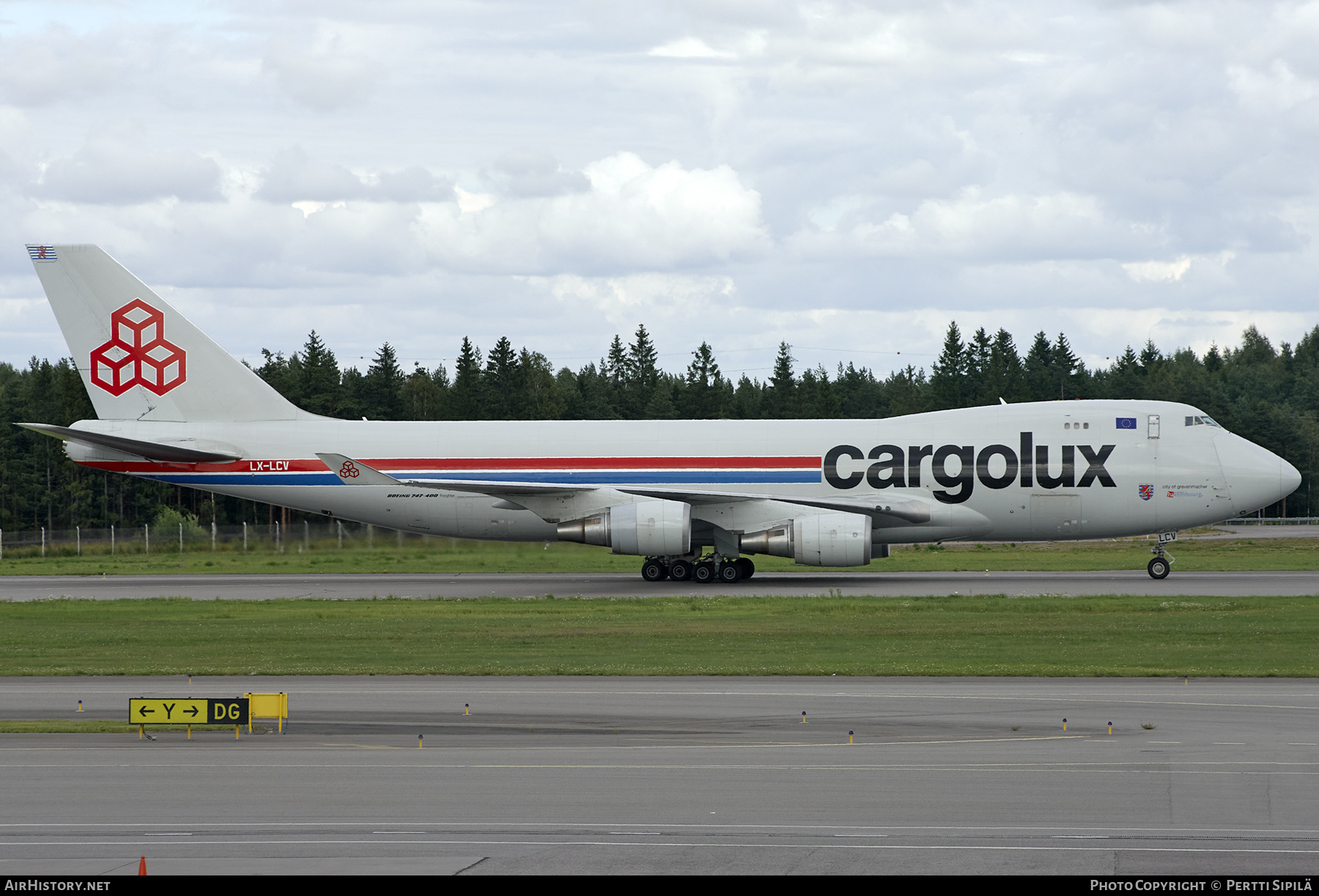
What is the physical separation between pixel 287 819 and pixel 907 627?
17.6 metres

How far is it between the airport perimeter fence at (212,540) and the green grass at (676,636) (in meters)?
12.6

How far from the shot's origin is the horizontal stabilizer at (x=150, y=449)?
39562mm

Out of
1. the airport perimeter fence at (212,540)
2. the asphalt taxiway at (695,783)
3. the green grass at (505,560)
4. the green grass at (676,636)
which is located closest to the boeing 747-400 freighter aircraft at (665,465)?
the airport perimeter fence at (212,540)

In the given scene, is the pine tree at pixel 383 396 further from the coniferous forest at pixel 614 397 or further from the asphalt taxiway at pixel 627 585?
the asphalt taxiway at pixel 627 585

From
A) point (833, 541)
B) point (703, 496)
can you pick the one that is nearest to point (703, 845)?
point (833, 541)

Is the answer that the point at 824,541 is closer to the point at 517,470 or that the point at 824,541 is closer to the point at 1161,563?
the point at 517,470

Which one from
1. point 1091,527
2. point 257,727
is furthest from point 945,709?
point 1091,527

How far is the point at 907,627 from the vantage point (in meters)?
27.1

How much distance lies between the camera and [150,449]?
39938 mm

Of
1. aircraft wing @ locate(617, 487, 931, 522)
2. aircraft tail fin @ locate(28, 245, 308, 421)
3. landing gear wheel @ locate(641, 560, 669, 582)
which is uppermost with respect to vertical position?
aircraft tail fin @ locate(28, 245, 308, 421)

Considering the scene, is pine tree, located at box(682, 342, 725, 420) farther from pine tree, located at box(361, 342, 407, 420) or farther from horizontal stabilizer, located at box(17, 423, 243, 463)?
horizontal stabilizer, located at box(17, 423, 243, 463)

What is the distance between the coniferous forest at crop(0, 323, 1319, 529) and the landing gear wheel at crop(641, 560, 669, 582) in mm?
39323

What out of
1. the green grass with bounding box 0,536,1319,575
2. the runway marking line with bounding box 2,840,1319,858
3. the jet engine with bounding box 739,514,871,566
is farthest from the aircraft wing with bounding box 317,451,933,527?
the runway marking line with bounding box 2,840,1319,858

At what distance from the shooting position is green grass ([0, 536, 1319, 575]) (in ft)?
149
